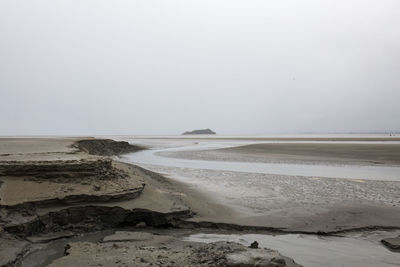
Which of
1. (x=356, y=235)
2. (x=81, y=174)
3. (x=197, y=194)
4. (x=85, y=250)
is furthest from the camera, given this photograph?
(x=197, y=194)

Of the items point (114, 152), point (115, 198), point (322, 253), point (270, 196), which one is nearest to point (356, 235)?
point (322, 253)

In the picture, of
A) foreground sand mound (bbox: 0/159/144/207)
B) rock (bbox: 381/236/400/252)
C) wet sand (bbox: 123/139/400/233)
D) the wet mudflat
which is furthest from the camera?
wet sand (bbox: 123/139/400/233)

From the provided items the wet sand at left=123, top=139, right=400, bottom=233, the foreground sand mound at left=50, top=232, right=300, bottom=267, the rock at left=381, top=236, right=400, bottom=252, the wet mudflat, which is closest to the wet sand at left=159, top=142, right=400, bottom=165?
the wet mudflat

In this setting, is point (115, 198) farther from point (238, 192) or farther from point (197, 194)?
point (238, 192)

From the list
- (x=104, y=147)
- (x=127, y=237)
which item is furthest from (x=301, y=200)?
(x=104, y=147)

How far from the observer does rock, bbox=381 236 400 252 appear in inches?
229

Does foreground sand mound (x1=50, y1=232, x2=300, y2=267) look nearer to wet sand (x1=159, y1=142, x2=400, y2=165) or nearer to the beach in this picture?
the beach

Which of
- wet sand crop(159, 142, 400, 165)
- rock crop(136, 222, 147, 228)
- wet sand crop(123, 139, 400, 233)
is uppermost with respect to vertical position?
wet sand crop(159, 142, 400, 165)

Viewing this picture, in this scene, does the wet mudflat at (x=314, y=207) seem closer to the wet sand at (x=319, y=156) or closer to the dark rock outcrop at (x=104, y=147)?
the wet sand at (x=319, y=156)

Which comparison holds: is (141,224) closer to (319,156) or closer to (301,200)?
(301,200)

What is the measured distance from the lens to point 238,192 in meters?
11.1

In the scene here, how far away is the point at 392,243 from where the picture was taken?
19.5ft

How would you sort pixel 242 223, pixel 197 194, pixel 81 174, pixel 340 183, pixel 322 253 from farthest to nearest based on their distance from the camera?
1. pixel 340 183
2. pixel 197 194
3. pixel 81 174
4. pixel 242 223
5. pixel 322 253

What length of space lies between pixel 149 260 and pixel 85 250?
132cm
